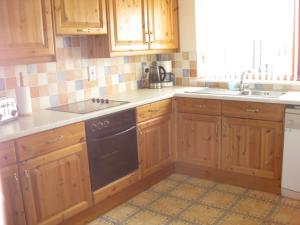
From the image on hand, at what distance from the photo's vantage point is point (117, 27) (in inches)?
119

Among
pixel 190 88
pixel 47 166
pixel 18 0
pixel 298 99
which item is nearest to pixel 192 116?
pixel 190 88

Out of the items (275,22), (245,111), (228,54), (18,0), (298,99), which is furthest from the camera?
(228,54)

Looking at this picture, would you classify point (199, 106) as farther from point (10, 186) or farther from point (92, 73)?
point (10, 186)

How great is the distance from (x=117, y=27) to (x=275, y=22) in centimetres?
152

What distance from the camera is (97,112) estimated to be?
2.57m

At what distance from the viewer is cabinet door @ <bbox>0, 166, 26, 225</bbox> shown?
2039 mm

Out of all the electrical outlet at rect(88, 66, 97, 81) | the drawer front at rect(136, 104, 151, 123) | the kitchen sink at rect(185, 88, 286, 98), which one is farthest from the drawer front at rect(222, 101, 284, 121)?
the electrical outlet at rect(88, 66, 97, 81)

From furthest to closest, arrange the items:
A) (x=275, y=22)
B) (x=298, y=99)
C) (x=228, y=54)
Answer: (x=228, y=54), (x=275, y=22), (x=298, y=99)

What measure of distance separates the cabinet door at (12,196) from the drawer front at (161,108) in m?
1.40

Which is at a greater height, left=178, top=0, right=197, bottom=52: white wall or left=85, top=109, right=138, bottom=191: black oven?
left=178, top=0, right=197, bottom=52: white wall

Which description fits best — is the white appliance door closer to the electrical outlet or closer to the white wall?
the white wall

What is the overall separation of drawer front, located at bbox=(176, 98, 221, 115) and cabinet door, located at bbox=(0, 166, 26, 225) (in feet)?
5.73

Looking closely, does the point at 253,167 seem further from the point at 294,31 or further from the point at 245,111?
the point at 294,31

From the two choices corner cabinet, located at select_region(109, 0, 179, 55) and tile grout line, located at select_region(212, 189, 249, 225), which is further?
corner cabinet, located at select_region(109, 0, 179, 55)
